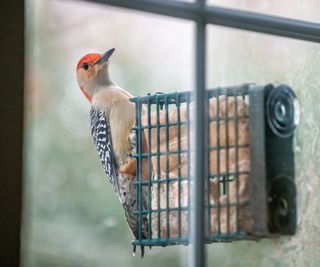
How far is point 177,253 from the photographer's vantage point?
2.31 meters

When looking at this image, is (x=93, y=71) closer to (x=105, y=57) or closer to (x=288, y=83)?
(x=105, y=57)

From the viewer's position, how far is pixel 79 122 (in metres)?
2.45

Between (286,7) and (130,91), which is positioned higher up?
(286,7)

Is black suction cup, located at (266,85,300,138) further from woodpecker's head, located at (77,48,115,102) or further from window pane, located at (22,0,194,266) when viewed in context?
woodpecker's head, located at (77,48,115,102)

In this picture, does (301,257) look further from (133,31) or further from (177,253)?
(133,31)

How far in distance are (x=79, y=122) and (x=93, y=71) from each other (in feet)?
0.48

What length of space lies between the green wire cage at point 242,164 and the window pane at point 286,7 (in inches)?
10.1

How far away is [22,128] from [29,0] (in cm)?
42

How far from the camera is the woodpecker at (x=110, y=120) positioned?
7.97ft

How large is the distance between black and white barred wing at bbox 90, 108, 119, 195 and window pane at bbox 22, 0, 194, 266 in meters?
0.02

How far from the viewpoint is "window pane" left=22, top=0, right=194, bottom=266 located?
229 cm

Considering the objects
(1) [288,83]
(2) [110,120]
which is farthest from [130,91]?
(1) [288,83]

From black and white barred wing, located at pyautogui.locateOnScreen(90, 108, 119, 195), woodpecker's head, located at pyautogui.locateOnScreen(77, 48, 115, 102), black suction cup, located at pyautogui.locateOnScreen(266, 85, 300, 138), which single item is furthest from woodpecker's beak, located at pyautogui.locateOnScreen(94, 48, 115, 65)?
black suction cup, located at pyautogui.locateOnScreen(266, 85, 300, 138)

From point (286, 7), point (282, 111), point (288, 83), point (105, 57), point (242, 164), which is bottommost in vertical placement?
point (242, 164)
